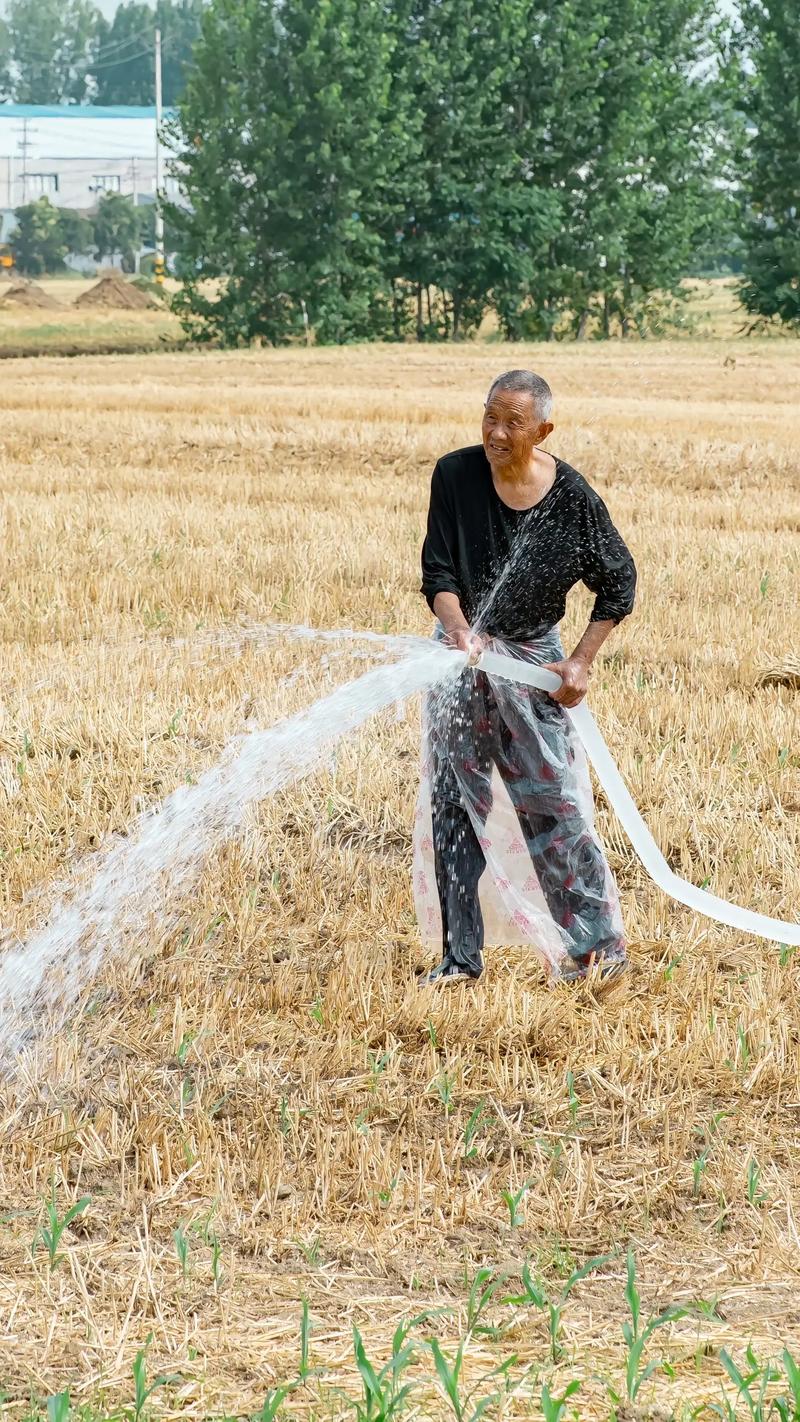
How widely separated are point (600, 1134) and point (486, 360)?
89.2 feet

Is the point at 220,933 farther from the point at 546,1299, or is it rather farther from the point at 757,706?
the point at 757,706

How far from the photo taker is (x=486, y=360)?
98.7 feet

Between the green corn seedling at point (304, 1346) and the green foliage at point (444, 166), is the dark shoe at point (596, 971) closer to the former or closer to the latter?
the green corn seedling at point (304, 1346)

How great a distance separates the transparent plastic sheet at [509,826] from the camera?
435 centimetres

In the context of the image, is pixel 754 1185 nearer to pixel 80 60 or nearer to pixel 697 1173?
pixel 697 1173

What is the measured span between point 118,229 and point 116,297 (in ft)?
83.9

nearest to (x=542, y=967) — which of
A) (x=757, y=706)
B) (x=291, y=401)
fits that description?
(x=757, y=706)

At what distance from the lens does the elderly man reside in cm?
420

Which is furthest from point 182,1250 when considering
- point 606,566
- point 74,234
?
point 74,234

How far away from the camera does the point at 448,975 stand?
4492 millimetres

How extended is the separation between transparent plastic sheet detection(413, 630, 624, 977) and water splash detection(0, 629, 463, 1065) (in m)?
0.17

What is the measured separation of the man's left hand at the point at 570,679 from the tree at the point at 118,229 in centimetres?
7184

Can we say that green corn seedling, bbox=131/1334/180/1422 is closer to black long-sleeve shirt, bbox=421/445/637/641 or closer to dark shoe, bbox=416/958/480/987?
dark shoe, bbox=416/958/480/987

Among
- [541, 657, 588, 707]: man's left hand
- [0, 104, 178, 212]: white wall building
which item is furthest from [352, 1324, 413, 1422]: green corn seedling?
[0, 104, 178, 212]: white wall building
